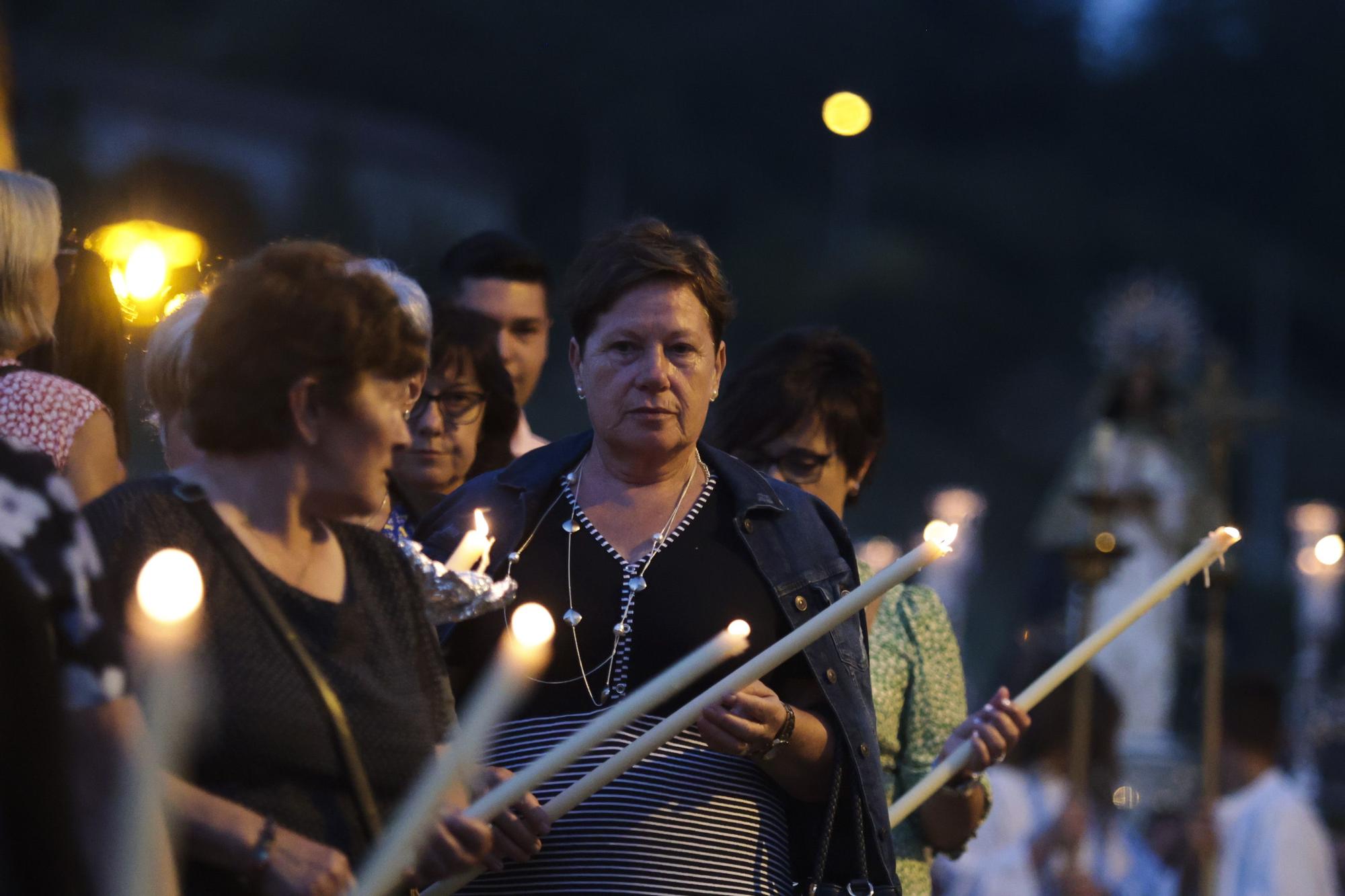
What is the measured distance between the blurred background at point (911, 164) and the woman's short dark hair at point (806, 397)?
12.0m

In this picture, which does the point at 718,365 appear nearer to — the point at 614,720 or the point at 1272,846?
the point at 614,720

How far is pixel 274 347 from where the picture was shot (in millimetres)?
1995

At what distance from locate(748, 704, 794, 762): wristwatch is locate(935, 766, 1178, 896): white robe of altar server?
6.48ft

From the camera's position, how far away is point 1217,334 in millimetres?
26047

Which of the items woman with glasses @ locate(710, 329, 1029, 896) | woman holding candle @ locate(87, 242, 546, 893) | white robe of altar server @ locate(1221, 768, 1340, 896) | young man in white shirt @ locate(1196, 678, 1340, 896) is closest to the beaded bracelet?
woman holding candle @ locate(87, 242, 546, 893)

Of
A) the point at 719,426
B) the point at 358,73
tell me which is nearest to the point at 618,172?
the point at 358,73

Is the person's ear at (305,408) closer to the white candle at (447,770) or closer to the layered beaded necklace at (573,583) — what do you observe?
the white candle at (447,770)

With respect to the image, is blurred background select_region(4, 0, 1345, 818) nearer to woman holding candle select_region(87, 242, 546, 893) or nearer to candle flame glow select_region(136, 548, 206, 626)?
woman holding candle select_region(87, 242, 546, 893)

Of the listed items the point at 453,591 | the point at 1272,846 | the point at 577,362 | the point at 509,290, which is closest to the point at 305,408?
the point at 453,591

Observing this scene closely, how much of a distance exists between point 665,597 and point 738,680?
492 mm

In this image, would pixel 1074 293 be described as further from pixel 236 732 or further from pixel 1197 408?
pixel 236 732

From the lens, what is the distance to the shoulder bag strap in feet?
6.55

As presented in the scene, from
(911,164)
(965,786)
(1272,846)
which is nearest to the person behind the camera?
(965,786)

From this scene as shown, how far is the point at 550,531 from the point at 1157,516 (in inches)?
385
